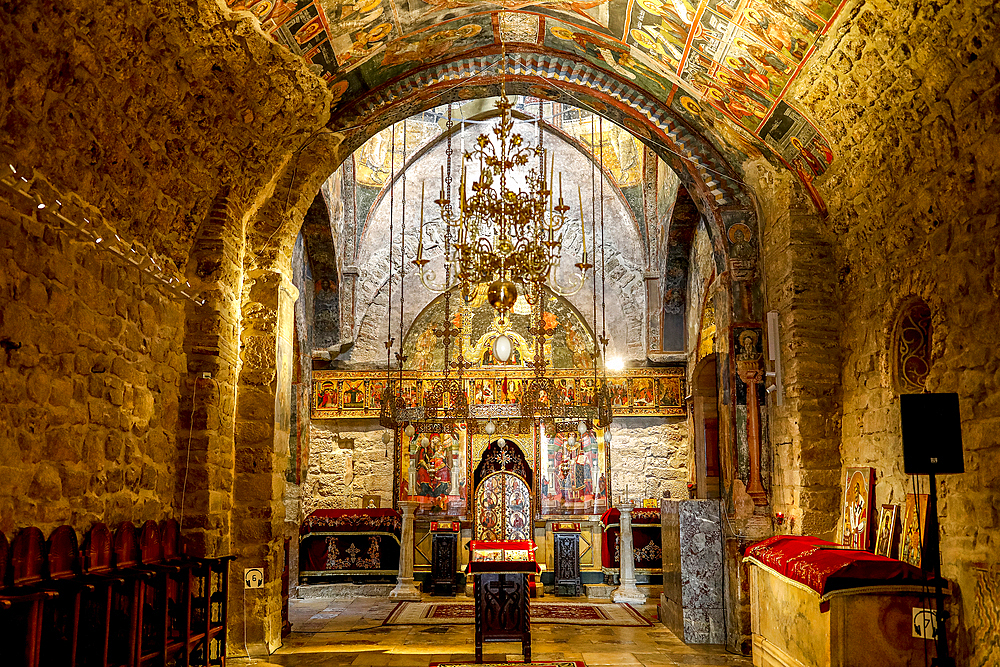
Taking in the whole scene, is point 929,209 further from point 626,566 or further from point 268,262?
point 626,566

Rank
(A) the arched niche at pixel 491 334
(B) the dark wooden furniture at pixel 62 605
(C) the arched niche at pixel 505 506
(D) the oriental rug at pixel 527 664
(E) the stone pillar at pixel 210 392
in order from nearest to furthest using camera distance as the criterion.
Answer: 1. (B) the dark wooden furniture at pixel 62 605
2. (E) the stone pillar at pixel 210 392
3. (D) the oriental rug at pixel 527 664
4. (C) the arched niche at pixel 505 506
5. (A) the arched niche at pixel 491 334

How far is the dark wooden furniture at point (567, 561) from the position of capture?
505 inches

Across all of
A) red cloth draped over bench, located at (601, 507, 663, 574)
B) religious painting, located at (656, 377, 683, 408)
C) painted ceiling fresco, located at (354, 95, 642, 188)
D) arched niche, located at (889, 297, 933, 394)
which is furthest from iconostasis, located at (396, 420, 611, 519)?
arched niche, located at (889, 297, 933, 394)

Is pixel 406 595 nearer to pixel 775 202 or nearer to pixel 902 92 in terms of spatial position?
pixel 775 202

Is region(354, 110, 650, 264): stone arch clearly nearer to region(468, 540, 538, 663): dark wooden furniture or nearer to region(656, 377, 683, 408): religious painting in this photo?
region(656, 377, 683, 408): religious painting

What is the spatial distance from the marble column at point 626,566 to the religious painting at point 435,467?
3.11 metres

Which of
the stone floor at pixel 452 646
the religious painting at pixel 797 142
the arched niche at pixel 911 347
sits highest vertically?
the religious painting at pixel 797 142

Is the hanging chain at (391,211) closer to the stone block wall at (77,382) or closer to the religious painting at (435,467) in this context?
the religious painting at (435,467)

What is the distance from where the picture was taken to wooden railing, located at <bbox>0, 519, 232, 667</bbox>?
3.88 metres

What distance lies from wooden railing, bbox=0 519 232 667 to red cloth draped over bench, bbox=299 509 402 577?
251 inches

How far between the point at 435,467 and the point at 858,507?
856 centimetres

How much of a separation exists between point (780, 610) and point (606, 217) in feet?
32.2

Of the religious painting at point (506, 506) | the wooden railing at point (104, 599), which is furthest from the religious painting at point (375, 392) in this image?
the wooden railing at point (104, 599)

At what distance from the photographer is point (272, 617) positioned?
8.02 metres
